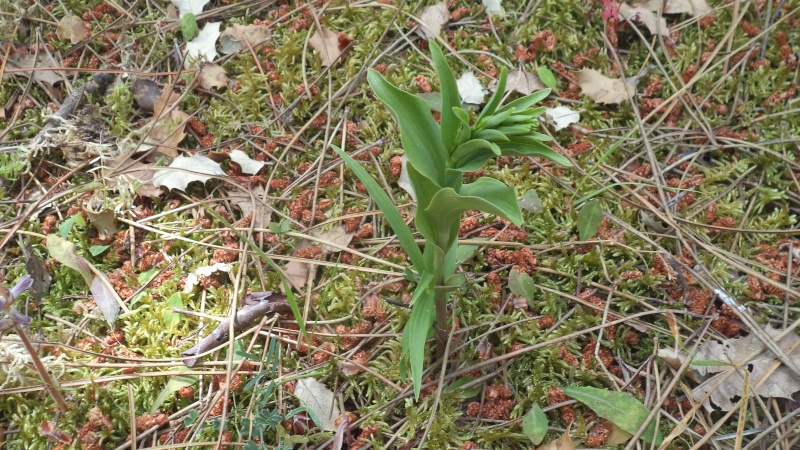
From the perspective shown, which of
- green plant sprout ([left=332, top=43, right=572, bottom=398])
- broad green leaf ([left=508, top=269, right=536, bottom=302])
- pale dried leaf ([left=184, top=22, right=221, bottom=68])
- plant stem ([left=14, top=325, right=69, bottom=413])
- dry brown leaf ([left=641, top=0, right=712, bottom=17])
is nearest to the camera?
green plant sprout ([left=332, top=43, right=572, bottom=398])

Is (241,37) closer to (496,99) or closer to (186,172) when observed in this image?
(186,172)

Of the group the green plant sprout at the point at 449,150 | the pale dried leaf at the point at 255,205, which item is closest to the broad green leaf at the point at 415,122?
the green plant sprout at the point at 449,150

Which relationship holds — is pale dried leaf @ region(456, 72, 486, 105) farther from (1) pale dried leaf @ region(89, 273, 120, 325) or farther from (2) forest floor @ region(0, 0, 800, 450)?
(1) pale dried leaf @ region(89, 273, 120, 325)

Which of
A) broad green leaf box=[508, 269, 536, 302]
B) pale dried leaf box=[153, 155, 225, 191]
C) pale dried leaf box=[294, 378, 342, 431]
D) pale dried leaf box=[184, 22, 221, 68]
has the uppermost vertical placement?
pale dried leaf box=[184, 22, 221, 68]

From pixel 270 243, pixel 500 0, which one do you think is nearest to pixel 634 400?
pixel 270 243

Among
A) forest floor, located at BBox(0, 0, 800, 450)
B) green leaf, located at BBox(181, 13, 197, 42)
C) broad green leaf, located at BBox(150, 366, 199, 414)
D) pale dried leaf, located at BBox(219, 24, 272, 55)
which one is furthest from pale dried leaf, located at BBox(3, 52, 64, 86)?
broad green leaf, located at BBox(150, 366, 199, 414)

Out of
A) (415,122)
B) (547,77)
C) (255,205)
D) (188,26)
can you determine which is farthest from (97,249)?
(547,77)
